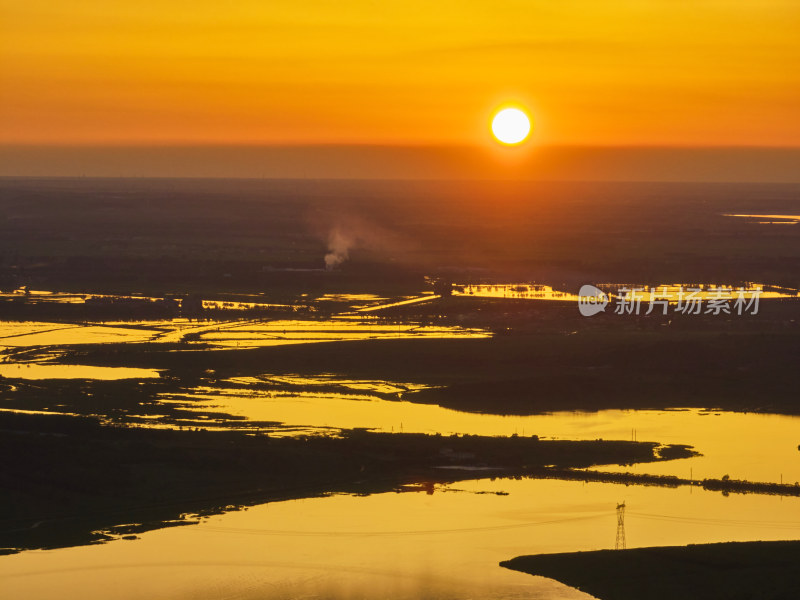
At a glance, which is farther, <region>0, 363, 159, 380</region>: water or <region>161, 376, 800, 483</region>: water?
<region>0, 363, 159, 380</region>: water

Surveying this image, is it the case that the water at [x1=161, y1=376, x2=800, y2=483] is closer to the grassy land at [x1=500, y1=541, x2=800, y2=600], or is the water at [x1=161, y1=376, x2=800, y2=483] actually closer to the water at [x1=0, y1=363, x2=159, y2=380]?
the water at [x1=0, y1=363, x2=159, y2=380]

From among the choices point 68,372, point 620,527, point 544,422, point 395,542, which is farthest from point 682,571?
point 68,372

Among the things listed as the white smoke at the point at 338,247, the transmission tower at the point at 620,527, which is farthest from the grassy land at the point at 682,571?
the white smoke at the point at 338,247

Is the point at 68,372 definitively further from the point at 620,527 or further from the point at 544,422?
the point at 620,527

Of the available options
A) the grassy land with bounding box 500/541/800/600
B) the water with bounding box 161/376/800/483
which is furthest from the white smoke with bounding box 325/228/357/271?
the grassy land with bounding box 500/541/800/600

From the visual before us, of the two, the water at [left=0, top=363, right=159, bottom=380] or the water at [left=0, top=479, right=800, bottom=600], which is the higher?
the water at [left=0, top=363, right=159, bottom=380]

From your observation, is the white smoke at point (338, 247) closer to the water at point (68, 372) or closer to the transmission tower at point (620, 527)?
the water at point (68, 372)

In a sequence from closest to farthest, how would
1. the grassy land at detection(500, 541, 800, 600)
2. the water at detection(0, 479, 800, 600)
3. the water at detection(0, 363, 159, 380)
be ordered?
the grassy land at detection(500, 541, 800, 600)
the water at detection(0, 479, 800, 600)
the water at detection(0, 363, 159, 380)

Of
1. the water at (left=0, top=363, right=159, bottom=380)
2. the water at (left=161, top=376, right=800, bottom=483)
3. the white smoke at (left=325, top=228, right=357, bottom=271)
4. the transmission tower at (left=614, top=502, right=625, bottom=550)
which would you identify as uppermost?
the white smoke at (left=325, top=228, right=357, bottom=271)
